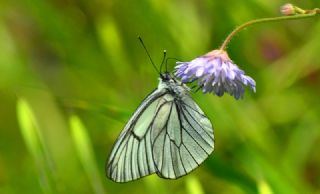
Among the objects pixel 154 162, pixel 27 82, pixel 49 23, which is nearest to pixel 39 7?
pixel 49 23

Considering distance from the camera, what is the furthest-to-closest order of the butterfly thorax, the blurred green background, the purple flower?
the blurred green background
the butterfly thorax
the purple flower

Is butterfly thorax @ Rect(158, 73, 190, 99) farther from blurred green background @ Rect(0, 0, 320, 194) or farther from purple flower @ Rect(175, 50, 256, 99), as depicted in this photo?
blurred green background @ Rect(0, 0, 320, 194)

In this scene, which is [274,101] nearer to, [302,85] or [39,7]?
[302,85]

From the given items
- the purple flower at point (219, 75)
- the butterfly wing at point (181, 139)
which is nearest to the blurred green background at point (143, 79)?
the butterfly wing at point (181, 139)

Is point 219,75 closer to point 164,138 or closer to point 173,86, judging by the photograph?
point 173,86

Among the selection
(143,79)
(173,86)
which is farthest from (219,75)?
(143,79)

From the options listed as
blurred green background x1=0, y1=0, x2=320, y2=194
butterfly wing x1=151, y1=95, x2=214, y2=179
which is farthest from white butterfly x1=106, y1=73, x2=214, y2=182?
blurred green background x1=0, y1=0, x2=320, y2=194

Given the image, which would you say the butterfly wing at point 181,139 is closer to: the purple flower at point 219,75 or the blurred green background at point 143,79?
the purple flower at point 219,75
